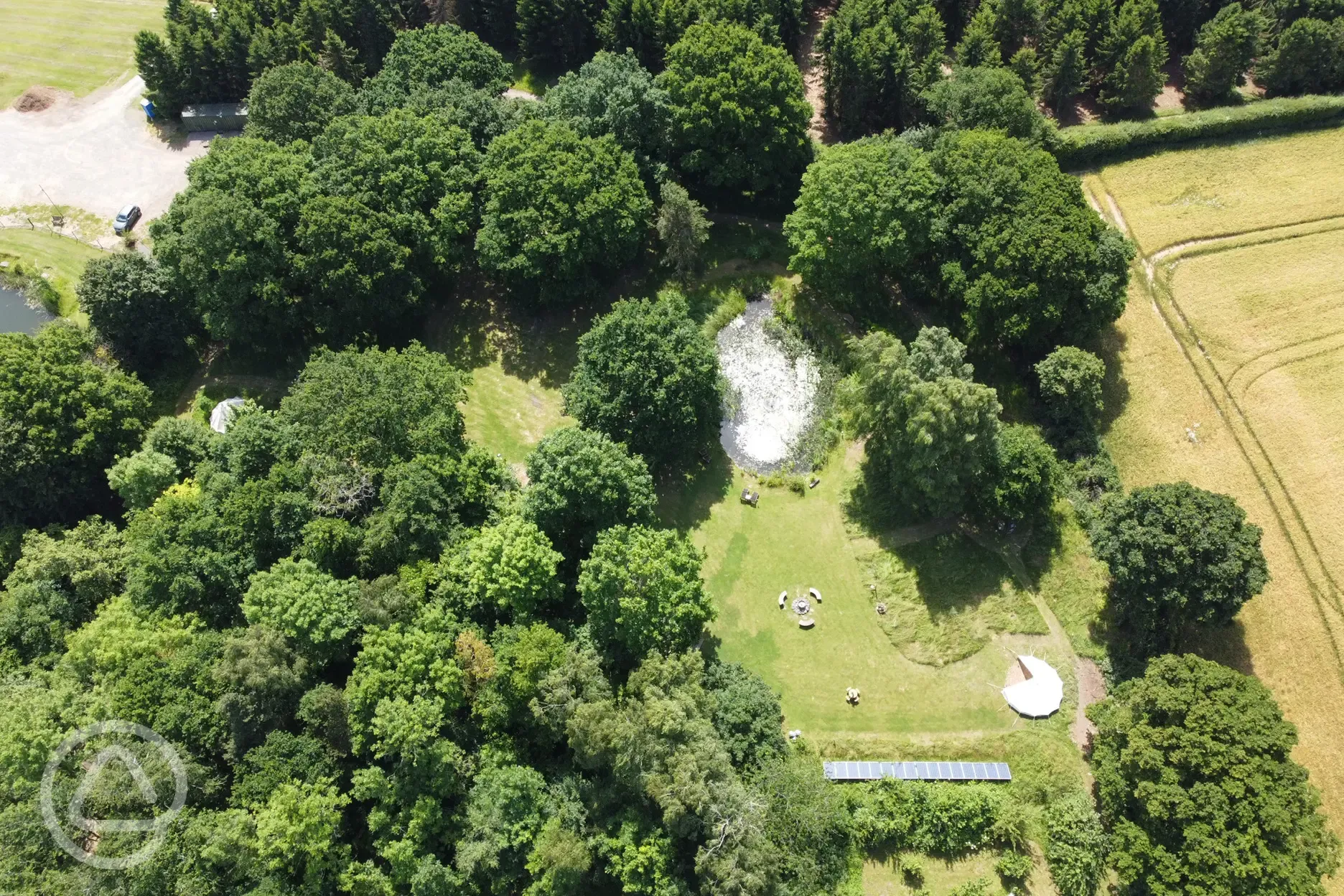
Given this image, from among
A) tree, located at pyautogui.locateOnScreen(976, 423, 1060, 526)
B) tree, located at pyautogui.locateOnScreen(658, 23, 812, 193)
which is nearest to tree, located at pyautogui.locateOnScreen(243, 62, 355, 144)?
tree, located at pyautogui.locateOnScreen(658, 23, 812, 193)

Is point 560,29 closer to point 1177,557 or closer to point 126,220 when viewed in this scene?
point 126,220

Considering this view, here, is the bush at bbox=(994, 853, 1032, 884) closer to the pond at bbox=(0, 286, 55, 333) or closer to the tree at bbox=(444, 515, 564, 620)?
the tree at bbox=(444, 515, 564, 620)

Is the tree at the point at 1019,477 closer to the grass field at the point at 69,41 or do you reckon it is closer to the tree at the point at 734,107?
the tree at the point at 734,107

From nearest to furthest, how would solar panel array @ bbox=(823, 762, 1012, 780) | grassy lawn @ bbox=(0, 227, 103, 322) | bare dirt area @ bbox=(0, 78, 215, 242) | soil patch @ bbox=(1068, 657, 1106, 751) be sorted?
solar panel array @ bbox=(823, 762, 1012, 780), soil patch @ bbox=(1068, 657, 1106, 751), grassy lawn @ bbox=(0, 227, 103, 322), bare dirt area @ bbox=(0, 78, 215, 242)

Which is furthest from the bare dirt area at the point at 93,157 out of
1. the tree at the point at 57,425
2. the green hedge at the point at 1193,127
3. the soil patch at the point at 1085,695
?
the soil patch at the point at 1085,695

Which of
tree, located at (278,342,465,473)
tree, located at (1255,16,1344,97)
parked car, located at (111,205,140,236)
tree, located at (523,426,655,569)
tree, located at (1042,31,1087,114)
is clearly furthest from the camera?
parked car, located at (111,205,140,236)

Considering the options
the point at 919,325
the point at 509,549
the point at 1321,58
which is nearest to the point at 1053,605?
the point at 919,325
